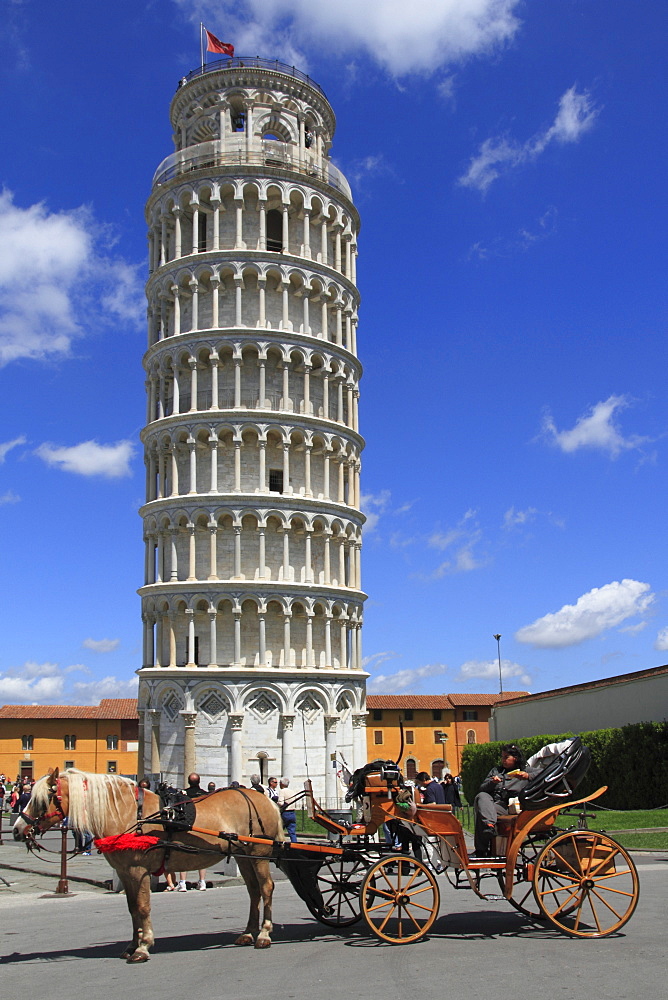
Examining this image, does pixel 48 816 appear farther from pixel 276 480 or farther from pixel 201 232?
pixel 201 232

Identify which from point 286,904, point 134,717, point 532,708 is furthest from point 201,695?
point 134,717

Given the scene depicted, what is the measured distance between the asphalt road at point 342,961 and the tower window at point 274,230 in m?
42.4

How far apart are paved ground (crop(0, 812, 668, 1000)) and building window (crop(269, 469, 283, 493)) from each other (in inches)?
1344

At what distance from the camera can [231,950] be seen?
10961 mm

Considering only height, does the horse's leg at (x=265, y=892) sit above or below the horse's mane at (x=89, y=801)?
below

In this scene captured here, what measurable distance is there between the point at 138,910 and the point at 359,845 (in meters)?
2.86

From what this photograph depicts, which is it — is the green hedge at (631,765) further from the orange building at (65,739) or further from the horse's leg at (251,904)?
the orange building at (65,739)

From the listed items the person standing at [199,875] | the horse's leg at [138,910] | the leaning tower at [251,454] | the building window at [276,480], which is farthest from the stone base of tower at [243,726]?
the horse's leg at [138,910]

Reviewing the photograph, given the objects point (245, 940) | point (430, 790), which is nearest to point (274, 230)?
point (430, 790)

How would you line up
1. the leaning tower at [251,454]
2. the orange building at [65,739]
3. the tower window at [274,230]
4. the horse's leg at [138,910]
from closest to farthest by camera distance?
the horse's leg at [138,910], the leaning tower at [251,454], the tower window at [274,230], the orange building at [65,739]

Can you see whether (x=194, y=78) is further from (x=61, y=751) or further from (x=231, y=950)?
(x=61, y=751)

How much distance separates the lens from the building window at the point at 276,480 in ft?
156

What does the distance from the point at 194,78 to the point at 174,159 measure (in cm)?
586

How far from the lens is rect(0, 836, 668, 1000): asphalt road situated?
29.5 ft
